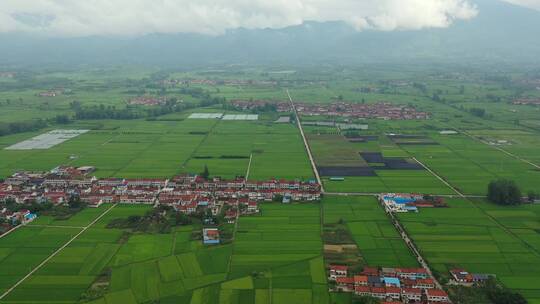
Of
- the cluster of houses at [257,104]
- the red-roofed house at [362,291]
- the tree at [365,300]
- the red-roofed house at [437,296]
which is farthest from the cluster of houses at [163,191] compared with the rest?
the cluster of houses at [257,104]

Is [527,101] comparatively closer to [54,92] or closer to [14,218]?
[14,218]

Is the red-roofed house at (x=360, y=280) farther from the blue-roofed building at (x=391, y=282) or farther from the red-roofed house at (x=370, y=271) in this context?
the blue-roofed building at (x=391, y=282)

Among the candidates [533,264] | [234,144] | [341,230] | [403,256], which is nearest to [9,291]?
[341,230]

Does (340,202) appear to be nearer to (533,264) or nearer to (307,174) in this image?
(307,174)

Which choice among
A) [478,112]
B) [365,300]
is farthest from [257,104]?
[365,300]

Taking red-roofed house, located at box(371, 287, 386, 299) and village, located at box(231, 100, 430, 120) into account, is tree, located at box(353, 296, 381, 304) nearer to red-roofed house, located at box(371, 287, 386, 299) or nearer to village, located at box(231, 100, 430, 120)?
red-roofed house, located at box(371, 287, 386, 299)

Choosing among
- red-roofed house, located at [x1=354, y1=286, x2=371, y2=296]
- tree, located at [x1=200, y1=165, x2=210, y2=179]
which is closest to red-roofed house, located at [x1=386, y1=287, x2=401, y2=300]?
red-roofed house, located at [x1=354, y1=286, x2=371, y2=296]
